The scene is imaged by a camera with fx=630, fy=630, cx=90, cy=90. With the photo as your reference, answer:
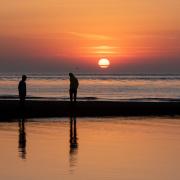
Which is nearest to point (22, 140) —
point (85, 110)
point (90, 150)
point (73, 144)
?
point (73, 144)

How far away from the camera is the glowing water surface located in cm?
1329

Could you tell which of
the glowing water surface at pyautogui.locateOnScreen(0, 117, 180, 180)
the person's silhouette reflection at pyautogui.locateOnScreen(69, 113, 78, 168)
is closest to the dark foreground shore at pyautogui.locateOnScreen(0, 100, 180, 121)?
the person's silhouette reflection at pyautogui.locateOnScreen(69, 113, 78, 168)

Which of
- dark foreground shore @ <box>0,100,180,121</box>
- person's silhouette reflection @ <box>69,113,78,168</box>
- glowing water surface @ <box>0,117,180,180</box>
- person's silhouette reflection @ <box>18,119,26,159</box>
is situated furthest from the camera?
dark foreground shore @ <box>0,100,180,121</box>

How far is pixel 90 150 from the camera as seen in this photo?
1672 cm

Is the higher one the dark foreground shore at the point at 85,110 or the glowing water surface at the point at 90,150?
the dark foreground shore at the point at 85,110

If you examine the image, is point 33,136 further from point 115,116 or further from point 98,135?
point 115,116

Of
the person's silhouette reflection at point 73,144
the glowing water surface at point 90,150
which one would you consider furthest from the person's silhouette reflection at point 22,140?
the person's silhouette reflection at point 73,144

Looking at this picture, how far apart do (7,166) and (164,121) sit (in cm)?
1365

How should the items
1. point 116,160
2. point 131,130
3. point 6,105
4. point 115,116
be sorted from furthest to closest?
1. point 6,105
2. point 115,116
3. point 131,130
4. point 116,160

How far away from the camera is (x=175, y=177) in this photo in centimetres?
1286

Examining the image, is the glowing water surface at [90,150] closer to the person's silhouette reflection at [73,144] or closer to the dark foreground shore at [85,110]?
the person's silhouette reflection at [73,144]

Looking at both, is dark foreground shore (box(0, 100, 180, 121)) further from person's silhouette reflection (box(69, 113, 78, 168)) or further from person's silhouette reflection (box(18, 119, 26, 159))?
person's silhouette reflection (box(69, 113, 78, 168))

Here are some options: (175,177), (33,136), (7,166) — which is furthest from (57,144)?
(175,177)

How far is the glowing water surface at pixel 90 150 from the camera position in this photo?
13.3 m
